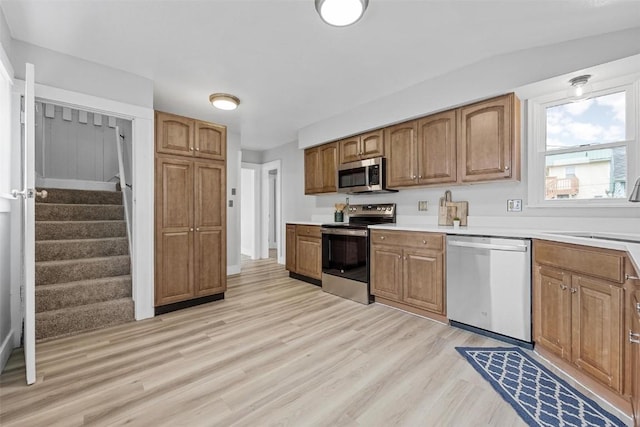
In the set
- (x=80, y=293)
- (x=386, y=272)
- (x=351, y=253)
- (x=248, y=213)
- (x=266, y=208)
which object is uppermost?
(x=266, y=208)

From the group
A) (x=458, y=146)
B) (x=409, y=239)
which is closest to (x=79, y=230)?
(x=409, y=239)

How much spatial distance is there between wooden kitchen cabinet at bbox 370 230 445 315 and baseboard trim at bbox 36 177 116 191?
4.44 metres

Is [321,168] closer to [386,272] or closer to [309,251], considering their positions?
[309,251]

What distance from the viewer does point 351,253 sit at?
3521 millimetres

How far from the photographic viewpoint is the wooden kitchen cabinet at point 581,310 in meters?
1.52

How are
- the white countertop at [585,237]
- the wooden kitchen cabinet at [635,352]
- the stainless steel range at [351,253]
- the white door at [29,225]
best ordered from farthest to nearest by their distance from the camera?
1. the stainless steel range at [351,253]
2. the white door at [29,225]
3. the white countertop at [585,237]
4. the wooden kitchen cabinet at [635,352]

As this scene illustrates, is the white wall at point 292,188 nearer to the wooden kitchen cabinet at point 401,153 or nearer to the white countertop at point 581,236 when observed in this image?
the wooden kitchen cabinet at point 401,153

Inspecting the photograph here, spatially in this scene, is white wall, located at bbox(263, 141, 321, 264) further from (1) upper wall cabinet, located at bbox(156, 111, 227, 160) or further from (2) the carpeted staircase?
(2) the carpeted staircase

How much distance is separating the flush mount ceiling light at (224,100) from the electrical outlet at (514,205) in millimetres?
3283

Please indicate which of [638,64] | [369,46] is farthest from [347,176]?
[638,64]

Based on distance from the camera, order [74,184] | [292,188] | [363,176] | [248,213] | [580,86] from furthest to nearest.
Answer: [248,213], [292,188], [74,184], [363,176], [580,86]

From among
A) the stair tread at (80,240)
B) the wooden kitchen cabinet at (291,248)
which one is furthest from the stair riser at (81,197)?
Answer: the wooden kitchen cabinet at (291,248)

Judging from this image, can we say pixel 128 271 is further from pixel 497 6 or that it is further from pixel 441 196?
pixel 497 6

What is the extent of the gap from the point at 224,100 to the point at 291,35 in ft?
4.84
